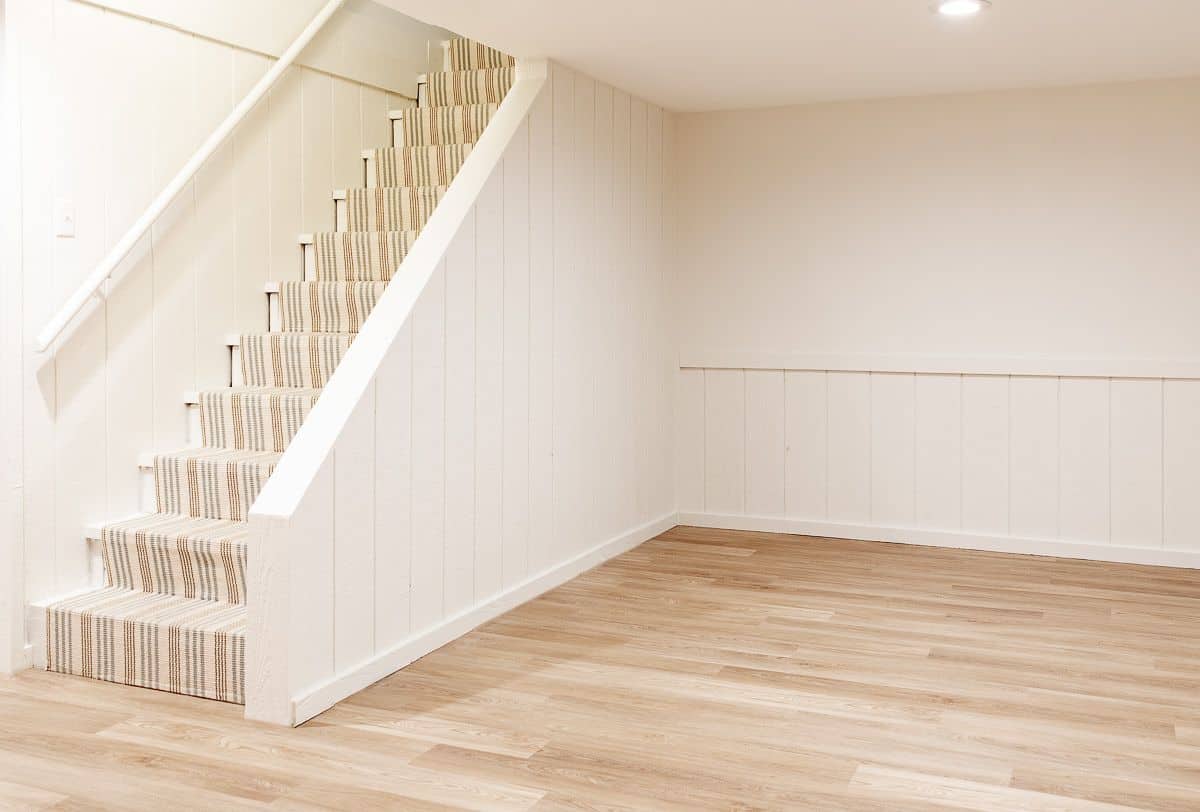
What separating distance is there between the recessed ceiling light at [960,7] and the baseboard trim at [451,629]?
231cm

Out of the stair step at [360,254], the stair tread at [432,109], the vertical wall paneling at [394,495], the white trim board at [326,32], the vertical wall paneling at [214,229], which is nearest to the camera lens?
the vertical wall paneling at [394,495]

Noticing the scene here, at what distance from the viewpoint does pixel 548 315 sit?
13.6 feet

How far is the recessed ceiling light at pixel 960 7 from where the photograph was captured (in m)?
3.43

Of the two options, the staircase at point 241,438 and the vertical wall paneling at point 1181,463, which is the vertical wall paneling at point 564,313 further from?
the vertical wall paneling at point 1181,463

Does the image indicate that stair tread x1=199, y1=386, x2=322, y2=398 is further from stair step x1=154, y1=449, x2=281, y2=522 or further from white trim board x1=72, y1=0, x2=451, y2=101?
white trim board x1=72, y1=0, x2=451, y2=101

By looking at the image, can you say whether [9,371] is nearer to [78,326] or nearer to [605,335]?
[78,326]

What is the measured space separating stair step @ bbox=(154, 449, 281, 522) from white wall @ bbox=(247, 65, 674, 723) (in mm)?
524

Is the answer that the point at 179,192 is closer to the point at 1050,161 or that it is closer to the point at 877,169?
the point at 877,169

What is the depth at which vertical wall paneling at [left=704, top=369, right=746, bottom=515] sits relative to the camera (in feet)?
17.3

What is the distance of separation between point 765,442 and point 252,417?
2.43 metres

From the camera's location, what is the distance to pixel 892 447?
16.4 feet

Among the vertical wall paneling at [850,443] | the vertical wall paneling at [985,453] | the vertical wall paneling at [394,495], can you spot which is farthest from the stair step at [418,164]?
the vertical wall paneling at [985,453]

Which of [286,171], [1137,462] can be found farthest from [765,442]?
[286,171]

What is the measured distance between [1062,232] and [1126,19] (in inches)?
46.4
